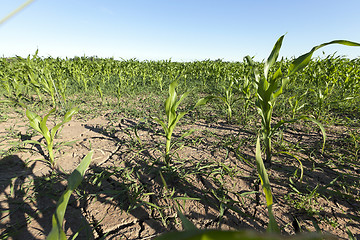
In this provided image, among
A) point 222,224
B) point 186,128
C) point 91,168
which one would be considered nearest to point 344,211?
point 222,224

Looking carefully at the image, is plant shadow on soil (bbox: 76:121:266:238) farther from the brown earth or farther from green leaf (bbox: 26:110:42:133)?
green leaf (bbox: 26:110:42:133)

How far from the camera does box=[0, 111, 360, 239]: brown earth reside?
46.1 inches

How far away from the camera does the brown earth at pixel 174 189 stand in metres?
1.17

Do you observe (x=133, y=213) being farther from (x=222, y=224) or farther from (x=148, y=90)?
(x=148, y=90)

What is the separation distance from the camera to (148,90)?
208 inches

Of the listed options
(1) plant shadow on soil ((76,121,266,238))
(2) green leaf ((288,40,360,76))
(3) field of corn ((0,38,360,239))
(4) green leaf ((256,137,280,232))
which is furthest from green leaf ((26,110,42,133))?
(2) green leaf ((288,40,360,76))

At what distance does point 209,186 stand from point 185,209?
0.30 metres

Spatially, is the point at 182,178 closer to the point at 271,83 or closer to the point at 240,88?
the point at 271,83

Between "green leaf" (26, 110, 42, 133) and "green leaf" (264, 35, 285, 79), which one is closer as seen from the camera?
"green leaf" (264, 35, 285, 79)

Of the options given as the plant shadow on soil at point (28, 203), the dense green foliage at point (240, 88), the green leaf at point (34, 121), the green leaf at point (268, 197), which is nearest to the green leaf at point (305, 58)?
the dense green foliage at point (240, 88)

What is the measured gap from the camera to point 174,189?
1411 mm

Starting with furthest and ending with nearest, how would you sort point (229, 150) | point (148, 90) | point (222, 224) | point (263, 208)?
point (148, 90)
point (229, 150)
point (263, 208)
point (222, 224)

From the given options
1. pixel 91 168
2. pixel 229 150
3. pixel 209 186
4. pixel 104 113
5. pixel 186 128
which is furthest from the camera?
pixel 104 113

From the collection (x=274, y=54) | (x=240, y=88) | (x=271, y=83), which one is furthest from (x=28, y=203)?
(x=240, y=88)
